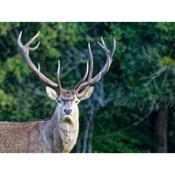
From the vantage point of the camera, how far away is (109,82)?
55.1ft

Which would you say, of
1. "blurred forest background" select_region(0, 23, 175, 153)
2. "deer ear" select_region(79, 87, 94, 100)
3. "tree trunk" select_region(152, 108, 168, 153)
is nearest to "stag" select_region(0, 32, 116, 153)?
"deer ear" select_region(79, 87, 94, 100)

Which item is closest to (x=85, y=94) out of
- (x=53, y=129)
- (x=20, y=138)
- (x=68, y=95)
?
(x=68, y=95)

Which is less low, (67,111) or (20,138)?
(67,111)

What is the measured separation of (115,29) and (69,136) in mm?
5412

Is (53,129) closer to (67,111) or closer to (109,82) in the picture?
(67,111)

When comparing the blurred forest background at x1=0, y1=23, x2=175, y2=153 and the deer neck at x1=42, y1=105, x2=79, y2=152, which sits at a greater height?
the blurred forest background at x1=0, y1=23, x2=175, y2=153

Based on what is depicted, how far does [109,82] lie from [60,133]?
579 centimetres

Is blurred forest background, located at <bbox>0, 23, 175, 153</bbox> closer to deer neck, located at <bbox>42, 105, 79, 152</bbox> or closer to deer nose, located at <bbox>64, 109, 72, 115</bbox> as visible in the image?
deer neck, located at <bbox>42, 105, 79, 152</bbox>

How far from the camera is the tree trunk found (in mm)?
16219

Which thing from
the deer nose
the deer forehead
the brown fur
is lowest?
the brown fur

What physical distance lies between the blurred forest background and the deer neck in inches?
188

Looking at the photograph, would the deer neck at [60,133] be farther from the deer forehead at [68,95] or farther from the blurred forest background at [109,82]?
the blurred forest background at [109,82]

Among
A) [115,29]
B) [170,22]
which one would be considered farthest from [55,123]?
[115,29]

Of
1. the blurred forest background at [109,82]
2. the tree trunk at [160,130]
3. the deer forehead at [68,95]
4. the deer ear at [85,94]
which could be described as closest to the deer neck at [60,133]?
the deer forehead at [68,95]
